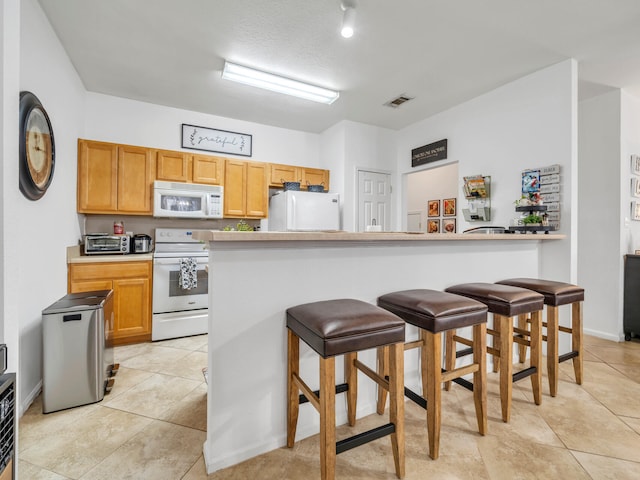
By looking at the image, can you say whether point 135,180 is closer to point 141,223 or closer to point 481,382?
point 141,223

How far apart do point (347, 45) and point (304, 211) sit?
1921mm

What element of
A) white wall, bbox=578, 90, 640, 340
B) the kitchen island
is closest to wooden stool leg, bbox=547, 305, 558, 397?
the kitchen island

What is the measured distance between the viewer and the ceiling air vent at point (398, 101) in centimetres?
355

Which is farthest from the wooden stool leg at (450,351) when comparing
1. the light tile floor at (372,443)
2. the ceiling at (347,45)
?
the ceiling at (347,45)

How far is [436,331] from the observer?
143cm

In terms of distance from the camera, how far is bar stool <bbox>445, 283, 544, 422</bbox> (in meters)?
1.72

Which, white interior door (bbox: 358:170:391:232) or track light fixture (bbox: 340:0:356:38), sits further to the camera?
white interior door (bbox: 358:170:391:232)

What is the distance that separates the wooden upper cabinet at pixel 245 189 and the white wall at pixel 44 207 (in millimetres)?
1544

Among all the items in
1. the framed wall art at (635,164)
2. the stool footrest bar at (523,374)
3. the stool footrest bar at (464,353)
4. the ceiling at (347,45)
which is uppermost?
the ceiling at (347,45)

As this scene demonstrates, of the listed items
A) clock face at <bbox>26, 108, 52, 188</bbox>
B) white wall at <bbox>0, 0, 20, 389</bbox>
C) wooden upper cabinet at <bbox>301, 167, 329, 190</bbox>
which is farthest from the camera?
wooden upper cabinet at <bbox>301, 167, 329, 190</bbox>

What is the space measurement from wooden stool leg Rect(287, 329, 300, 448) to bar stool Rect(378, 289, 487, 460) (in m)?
0.52

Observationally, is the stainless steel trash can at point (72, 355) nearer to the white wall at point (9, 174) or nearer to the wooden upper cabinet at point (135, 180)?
the white wall at point (9, 174)

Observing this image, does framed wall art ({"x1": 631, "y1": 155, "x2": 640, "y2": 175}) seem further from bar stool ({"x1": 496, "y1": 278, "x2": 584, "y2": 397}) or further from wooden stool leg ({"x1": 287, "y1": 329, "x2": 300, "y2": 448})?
wooden stool leg ({"x1": 287, "y1": 329, "x2": 300, "y2": 448})

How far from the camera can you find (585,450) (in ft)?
5.00
